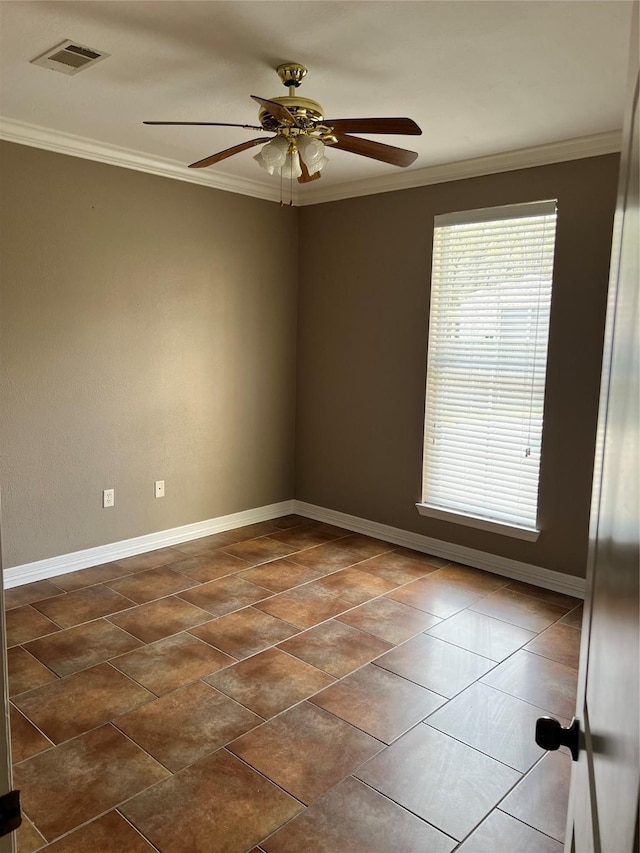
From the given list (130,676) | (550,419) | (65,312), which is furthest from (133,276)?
(550,419)

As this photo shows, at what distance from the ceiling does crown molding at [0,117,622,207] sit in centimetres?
1

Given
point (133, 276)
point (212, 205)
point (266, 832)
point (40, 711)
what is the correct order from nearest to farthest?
point (266, 832)
point (40, 711)
point (133, 276)
point (212, 205)

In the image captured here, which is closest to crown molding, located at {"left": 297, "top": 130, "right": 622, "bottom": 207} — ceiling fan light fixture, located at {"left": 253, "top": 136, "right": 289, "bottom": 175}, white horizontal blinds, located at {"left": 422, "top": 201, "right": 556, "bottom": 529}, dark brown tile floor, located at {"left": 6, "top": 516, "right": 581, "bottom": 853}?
white horizontal blinds, located at {"left": 422, "top": 201, "right": 556, "bottom": 529}

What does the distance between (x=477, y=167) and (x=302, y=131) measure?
1820mm

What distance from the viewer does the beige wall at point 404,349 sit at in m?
3.79

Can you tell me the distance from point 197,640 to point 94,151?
2.92 metres

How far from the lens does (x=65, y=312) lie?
397 centimetres

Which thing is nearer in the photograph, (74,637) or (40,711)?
(40,711)

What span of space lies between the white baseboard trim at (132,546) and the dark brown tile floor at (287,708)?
100 millimetres

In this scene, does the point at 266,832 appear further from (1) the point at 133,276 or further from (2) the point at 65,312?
(1) the point at 133,276

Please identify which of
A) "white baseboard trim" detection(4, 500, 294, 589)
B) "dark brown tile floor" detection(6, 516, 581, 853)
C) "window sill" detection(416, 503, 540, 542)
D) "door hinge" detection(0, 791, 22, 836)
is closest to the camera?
"door hinge" detection(0, 791, 22, 836)

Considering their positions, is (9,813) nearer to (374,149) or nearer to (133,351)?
(374,149)

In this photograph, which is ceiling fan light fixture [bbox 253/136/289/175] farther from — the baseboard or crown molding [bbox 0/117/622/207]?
the baseboard

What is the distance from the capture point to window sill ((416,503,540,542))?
4121 millimetres
